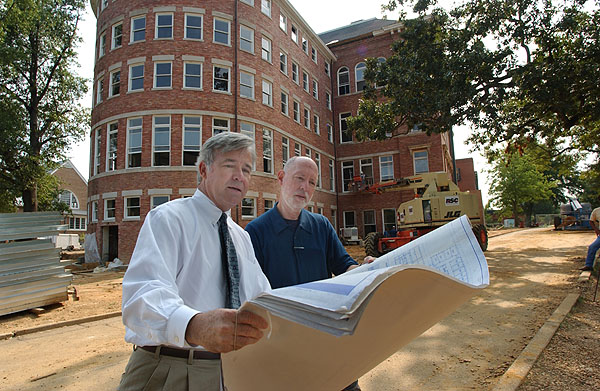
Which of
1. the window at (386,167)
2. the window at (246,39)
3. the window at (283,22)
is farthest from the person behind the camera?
the window at (386,167)

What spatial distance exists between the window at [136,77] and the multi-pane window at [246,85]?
17.3 ft

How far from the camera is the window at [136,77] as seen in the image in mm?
18500

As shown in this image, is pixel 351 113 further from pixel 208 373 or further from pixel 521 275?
pixel 208 373

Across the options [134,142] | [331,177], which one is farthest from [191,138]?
[331,177]

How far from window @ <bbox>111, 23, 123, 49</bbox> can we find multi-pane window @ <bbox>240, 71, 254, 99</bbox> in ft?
22.6

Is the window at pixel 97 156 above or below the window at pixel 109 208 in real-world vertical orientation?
above

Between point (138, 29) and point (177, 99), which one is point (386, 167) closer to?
point (177, 99)

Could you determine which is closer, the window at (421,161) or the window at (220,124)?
the window at (220,124)

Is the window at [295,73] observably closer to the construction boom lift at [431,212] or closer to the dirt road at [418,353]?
the construction boom lift at [431,212]

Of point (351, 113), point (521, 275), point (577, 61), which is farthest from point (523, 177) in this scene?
point (521, 275)

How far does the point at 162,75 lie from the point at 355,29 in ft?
68.8

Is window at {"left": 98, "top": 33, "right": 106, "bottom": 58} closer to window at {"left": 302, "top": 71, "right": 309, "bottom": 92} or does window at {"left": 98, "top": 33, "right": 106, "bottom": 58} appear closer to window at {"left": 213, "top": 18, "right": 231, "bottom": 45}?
window at {"left": 213, "top": 18, "right": 231, "bottom": 45}

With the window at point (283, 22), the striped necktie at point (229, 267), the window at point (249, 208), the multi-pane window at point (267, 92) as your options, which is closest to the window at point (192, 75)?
the multi-pane window at point (267, 92)

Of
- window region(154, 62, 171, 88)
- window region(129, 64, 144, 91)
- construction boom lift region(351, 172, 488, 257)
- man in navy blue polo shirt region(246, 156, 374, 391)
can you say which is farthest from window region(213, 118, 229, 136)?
man in navy blue polo shirt region(246, 156, 374, 391)
